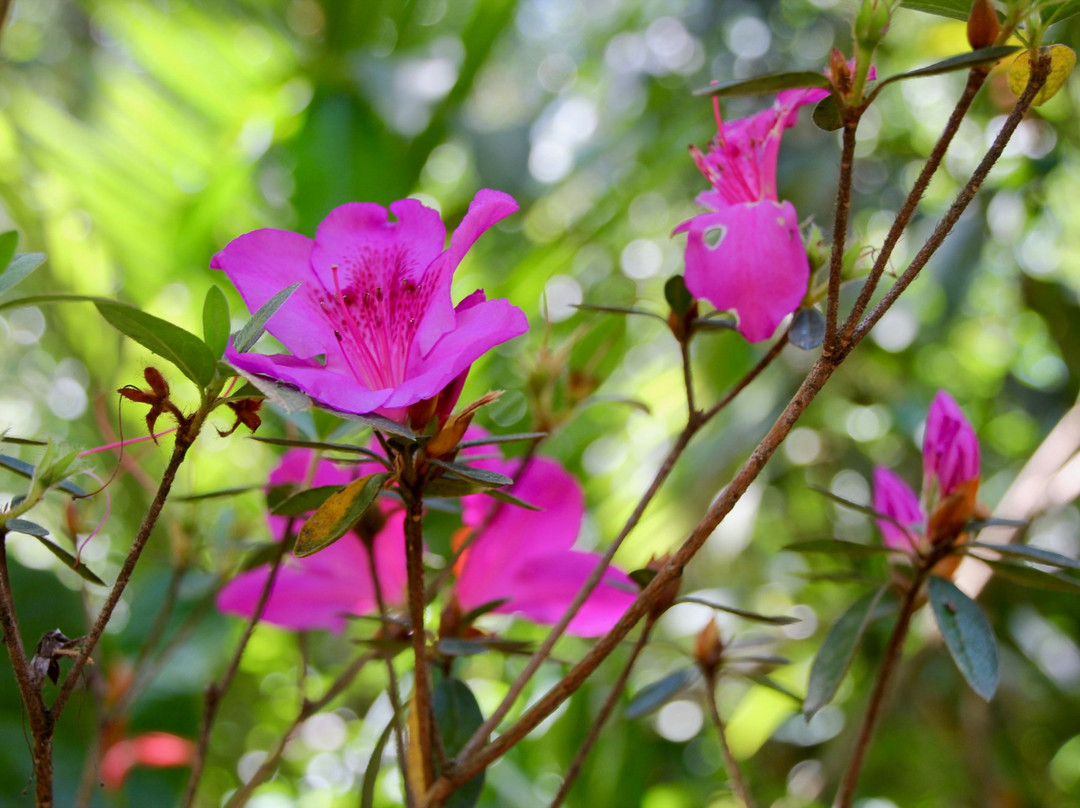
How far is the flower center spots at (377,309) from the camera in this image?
1.46ft

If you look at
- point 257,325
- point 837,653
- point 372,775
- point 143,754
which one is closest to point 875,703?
point 837,653

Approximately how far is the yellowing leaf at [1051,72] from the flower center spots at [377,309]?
28 centimetres

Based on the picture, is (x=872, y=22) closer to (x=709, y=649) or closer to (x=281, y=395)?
(x=281, y=395)

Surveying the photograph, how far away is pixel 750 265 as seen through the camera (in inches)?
17.1

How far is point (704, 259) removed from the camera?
444mm

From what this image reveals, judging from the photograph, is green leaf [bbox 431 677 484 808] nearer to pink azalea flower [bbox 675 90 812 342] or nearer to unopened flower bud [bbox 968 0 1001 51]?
pink azalea flower [bbox 675 90 812 342]

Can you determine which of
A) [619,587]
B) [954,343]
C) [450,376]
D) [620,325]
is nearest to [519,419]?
[620,325]

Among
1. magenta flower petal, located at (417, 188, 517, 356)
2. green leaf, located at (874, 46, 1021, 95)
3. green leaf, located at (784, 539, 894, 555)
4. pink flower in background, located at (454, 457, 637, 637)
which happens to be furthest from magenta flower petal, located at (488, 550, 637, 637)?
green leaf, located at (874, 46, 1021, 95)

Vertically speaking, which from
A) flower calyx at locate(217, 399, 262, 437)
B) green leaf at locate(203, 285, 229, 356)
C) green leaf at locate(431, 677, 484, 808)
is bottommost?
green leaf at locate(431, 677, 484, 808)

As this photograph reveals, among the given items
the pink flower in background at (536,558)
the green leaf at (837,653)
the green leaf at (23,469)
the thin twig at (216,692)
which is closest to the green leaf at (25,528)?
the green leaf at (23,469)

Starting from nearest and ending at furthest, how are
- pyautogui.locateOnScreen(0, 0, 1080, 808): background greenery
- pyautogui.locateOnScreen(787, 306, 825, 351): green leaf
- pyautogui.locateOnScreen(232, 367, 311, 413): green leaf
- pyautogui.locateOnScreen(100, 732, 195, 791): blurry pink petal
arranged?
pyautogui.locateOnScreen(232, 367, 311, 413): green leaf → pyautogui.locateOnScreen(787, 306, 825, 351): green leaf → pyautogui.locateOnScreen(100, 732, 195, 791): blurry pink petal → pyautogui.locateOnScreen(0, 0, 1080, 808): background greenery

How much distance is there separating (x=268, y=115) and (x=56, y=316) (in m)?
0.47

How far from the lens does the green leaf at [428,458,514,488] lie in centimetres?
36

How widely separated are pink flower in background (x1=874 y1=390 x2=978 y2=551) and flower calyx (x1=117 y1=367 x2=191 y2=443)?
0.37m
